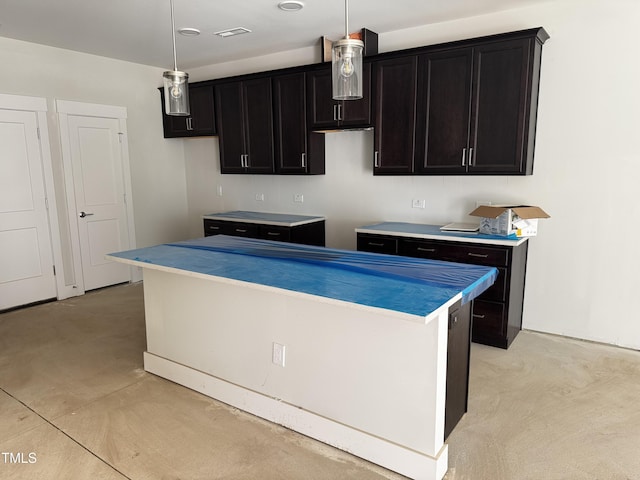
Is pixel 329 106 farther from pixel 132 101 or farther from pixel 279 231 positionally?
pixel 132 101

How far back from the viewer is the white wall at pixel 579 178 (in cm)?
335

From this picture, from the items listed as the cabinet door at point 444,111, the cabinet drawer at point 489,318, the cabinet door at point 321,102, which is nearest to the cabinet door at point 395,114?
the cabinet door at point 444,111

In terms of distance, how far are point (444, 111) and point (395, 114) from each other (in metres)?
0.45

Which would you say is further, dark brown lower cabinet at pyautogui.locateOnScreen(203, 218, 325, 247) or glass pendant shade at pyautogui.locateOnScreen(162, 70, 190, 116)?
dark brown lower cabinet at pyautogui.locateOnScreen(203, 218, 325, 247)

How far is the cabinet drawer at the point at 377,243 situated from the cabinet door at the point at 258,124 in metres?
1.41

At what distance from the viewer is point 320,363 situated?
2.34 metres

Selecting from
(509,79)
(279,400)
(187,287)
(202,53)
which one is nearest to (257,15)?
(202,53)

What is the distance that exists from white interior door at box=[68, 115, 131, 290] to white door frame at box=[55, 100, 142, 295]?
0.12 feet

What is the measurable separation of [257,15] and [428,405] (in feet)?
10.9

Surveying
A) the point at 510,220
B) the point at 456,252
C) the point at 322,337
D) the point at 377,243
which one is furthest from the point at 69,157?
the point at 510,220

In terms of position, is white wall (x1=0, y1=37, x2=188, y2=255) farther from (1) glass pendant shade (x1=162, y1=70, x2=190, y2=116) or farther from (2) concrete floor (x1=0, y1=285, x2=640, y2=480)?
(1) glass pendant shade (x1=162, y1=70, x2=190, y2=116)

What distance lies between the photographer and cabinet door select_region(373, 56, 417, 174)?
3889 mm

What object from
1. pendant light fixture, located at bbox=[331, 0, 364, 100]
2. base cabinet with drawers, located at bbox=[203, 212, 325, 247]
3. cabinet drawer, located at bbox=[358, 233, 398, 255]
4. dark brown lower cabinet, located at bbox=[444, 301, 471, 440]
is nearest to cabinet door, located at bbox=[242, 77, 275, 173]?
base cabinet with drawers, located at bbox=[203, 212, 325, 247]

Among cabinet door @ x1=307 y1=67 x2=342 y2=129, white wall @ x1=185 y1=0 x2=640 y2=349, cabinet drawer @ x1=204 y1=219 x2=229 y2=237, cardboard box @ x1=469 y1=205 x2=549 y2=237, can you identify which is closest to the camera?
white wall @ x1=185 y1=0 x2=640 y2=349
